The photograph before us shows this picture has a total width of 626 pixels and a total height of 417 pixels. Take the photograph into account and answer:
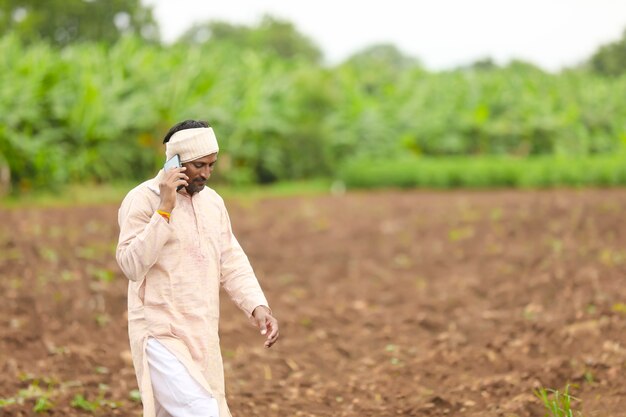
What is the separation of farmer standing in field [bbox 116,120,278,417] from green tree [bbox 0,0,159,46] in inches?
728

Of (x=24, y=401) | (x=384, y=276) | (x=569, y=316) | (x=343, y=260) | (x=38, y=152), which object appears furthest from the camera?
(x=38, y=152)


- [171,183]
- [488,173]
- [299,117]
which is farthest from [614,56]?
[171,183]

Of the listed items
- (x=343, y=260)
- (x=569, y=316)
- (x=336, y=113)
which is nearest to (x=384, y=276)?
(x=343, y=260)

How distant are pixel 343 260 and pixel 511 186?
8.24 meters

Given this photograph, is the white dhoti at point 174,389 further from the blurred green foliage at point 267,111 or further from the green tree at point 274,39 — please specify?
the green tree at point 274,39

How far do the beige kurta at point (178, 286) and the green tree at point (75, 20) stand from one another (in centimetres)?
1848

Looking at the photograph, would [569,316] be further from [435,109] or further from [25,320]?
[435,109]

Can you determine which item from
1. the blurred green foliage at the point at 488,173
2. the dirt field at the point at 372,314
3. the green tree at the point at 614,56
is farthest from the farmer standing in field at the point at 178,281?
the blurred green foliage at the point at 488,173

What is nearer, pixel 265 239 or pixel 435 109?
pixel 265 239

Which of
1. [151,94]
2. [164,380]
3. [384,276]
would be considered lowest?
[384,276]

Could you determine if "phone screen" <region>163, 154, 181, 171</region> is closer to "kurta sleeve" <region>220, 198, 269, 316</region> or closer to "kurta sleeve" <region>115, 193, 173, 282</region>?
"kurta sleeve" <region>115, 193, 173, 282</region>

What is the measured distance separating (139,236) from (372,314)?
184 inches

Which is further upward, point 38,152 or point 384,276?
point 38,152

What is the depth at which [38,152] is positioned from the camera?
14445 mm
